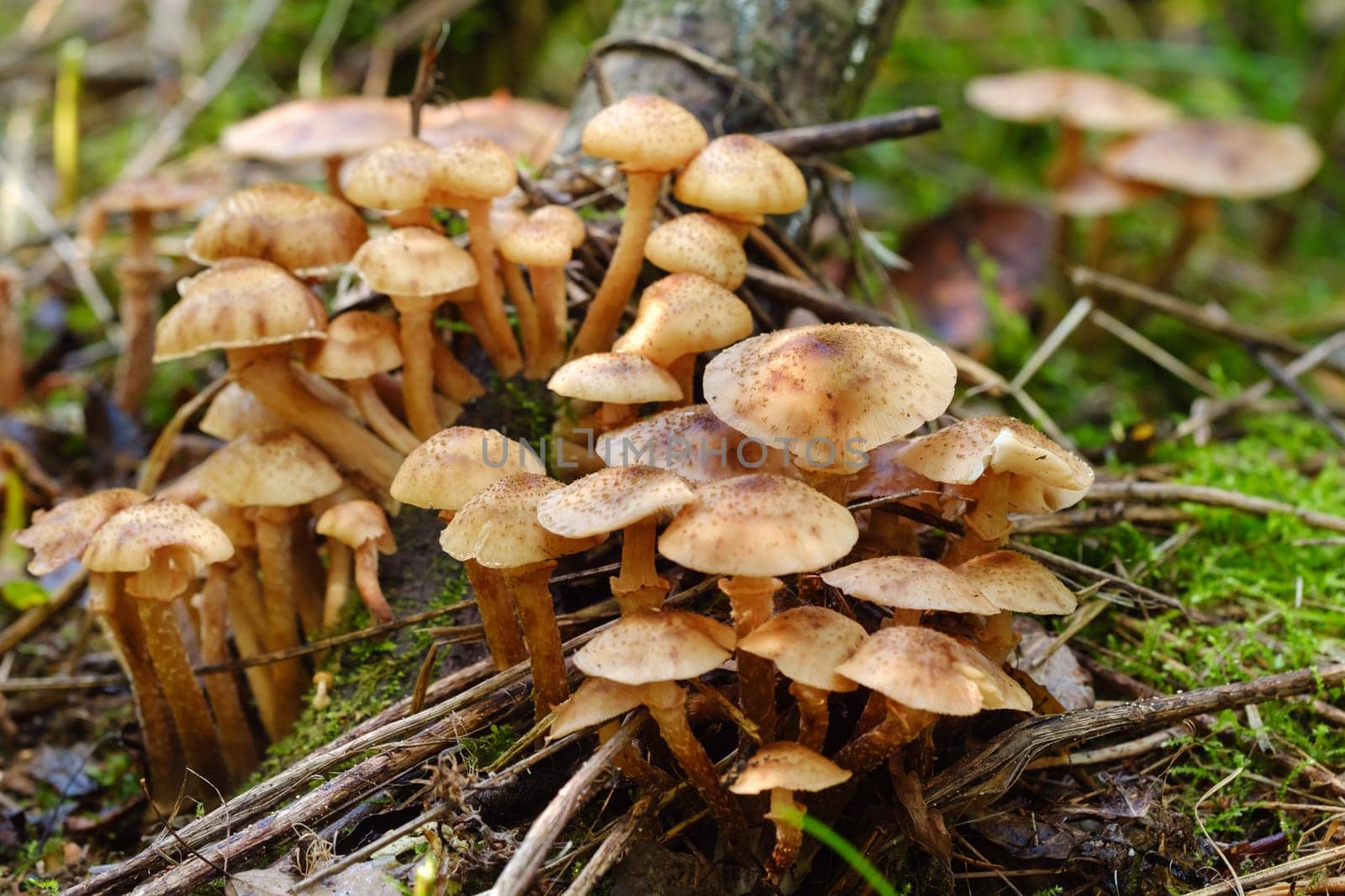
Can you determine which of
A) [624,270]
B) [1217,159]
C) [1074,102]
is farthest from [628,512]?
[1217,159]

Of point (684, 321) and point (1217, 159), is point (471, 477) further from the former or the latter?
point (1217, 159)

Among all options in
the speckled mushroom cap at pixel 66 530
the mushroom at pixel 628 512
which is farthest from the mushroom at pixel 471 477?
the speckled mushroom cap at pixel 66 530

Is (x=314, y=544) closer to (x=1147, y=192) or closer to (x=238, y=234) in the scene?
(x=238, y=234)

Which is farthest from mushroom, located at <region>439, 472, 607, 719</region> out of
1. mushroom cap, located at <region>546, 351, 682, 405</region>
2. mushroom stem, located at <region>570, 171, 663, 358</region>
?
mushroom stem, located at <region>570, 171, 663, 358</region>

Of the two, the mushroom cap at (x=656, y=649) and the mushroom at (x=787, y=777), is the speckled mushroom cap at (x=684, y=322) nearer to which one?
the mushroom cap at (x=656, y=649)

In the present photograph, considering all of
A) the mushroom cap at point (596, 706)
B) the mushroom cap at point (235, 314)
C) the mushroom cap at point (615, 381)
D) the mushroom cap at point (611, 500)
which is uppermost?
the mushroom cap at point (235, 314)

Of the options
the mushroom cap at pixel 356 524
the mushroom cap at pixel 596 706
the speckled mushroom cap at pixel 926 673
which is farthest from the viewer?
the mushroom cap at pixel 356 524

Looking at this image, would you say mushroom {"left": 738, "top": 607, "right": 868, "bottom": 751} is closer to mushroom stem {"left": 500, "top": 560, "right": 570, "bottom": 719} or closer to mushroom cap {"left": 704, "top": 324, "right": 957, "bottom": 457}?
mushroom cap {"left": 704, "top": 324, "right": 957, "bottom": 457}
